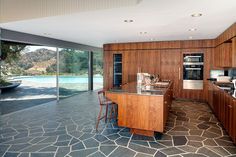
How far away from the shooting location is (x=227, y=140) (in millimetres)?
3475

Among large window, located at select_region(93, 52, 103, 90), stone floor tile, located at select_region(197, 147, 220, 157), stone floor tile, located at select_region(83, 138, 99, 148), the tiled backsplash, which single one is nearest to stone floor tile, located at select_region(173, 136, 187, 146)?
stone floor tile, located at select_region(197, 147, 220, 157)

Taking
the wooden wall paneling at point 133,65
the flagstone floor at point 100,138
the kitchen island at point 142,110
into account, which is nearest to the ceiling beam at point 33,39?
the flagstone floor at point 100,138

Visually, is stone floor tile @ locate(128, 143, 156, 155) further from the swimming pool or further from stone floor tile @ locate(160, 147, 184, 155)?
the swimming pool

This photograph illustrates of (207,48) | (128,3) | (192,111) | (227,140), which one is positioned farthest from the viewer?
(207,48)

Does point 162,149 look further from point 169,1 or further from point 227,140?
point 169,1

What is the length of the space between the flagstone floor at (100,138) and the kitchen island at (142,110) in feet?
0.78

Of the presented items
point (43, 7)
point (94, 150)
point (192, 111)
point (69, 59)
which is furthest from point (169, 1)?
point (69, 59)

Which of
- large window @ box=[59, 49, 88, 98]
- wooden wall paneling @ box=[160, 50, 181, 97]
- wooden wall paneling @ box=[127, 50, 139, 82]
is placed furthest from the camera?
wooden wall paneling @ box=[127, 50, 139, 82]

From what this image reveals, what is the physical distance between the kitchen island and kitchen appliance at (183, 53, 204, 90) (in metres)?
4.07

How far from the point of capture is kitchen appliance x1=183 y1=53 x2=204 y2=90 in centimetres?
703

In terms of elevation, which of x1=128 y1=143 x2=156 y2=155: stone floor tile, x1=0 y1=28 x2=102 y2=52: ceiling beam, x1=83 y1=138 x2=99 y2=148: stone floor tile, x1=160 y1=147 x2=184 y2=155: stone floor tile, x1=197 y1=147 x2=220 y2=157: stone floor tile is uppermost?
x1=0 y1=28 x2=102 y2=52: ceiling beam

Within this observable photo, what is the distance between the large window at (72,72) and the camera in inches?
293

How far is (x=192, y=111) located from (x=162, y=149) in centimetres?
289

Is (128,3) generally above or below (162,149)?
above
